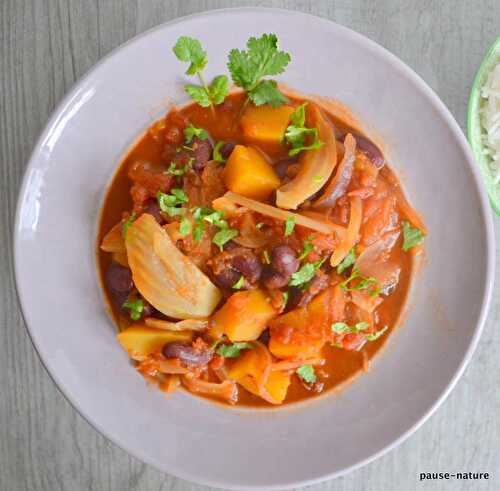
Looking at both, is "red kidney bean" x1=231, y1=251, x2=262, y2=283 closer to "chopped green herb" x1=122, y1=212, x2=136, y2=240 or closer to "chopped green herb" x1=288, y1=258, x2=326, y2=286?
"chopped green herb" x1=288, y1=258, x2=326, y2=286

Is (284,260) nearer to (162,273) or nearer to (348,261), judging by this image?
(348,261)

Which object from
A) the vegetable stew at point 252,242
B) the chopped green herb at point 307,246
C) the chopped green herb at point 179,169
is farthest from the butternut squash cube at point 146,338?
the chopped green herb at point 179,169

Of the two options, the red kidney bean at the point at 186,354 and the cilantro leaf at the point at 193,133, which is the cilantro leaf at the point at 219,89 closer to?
the cilantro leaf at the point at 193,133

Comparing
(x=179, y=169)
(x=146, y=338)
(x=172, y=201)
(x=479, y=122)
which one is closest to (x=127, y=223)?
(x=172, y=201)

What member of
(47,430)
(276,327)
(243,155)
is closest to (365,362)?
(276,327)

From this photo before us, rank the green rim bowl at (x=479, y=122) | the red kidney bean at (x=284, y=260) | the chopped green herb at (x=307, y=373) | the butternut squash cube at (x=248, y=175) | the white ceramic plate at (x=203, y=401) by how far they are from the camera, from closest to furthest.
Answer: the red kidney bean at (x=284, y=260) < the butternut squash cube at (x=248, y=175) < the white ceramic plate at (x=203, y=401) < the chopped green herb at (x=307, y=373) < the green rim bowl at (x=479, y=122)

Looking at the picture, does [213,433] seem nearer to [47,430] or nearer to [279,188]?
[47,430]
